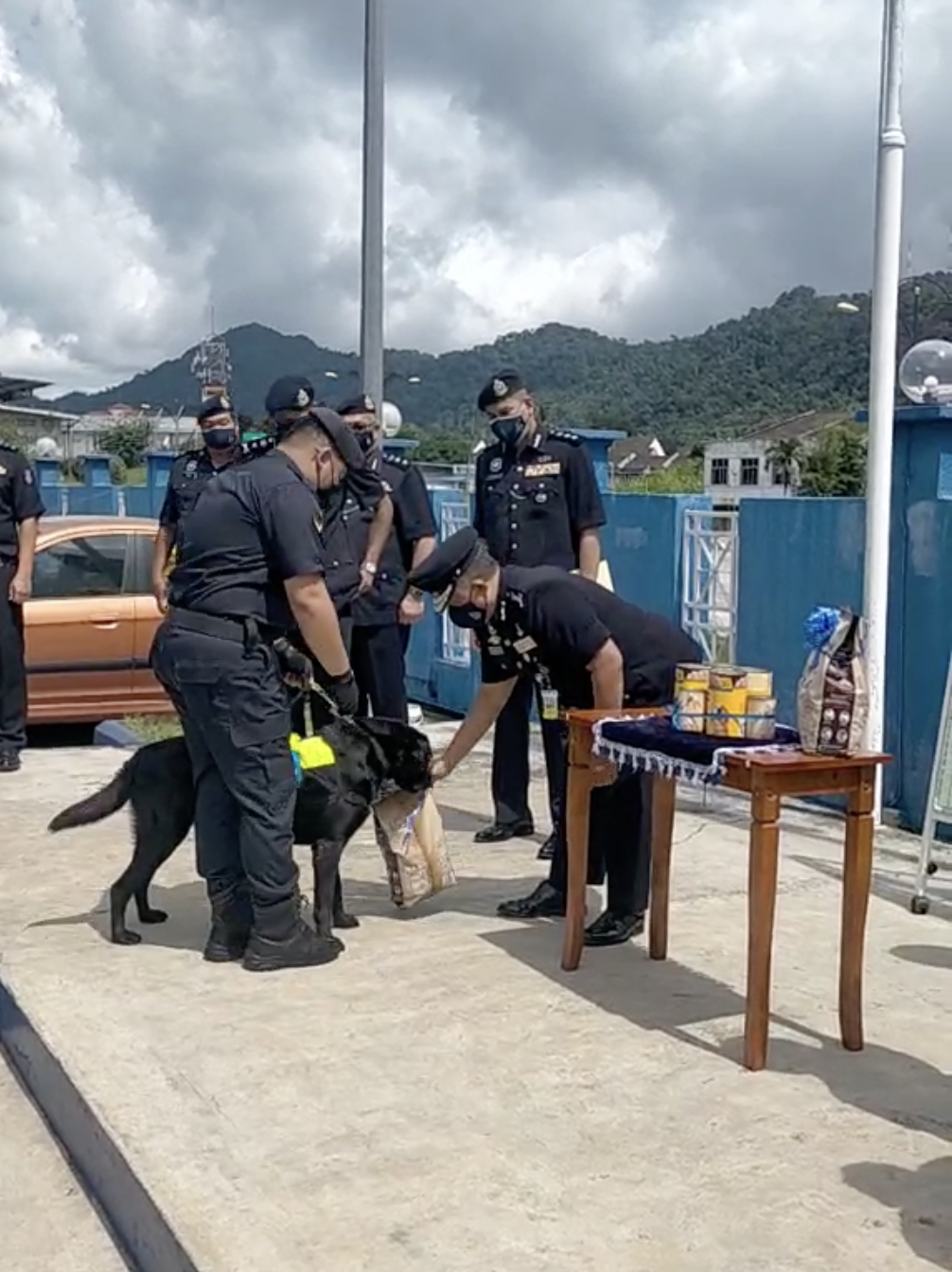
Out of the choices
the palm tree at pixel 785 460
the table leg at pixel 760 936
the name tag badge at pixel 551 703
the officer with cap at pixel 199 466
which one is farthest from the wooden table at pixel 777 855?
the palm tree at pixel 785 460

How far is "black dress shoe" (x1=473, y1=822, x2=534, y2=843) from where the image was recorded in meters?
6.92

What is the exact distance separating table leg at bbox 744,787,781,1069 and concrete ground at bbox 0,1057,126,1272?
165 cm

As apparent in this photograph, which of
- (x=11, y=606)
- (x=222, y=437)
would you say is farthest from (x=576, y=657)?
(x=11, y=606)

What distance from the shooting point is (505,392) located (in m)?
6.38

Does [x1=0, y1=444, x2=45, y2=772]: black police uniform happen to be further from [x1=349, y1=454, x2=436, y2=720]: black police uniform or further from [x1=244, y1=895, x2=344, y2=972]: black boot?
[x1=244, y1=895, x2=344, y2=972]: black boot

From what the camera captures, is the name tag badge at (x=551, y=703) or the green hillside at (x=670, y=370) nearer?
the name tag badge at (x=551, y=703)

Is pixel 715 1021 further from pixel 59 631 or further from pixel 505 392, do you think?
pixel 59 631

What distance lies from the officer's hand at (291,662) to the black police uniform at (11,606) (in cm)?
406

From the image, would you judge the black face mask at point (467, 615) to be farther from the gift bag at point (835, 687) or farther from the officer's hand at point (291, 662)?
the gift bag at point (835, 687)

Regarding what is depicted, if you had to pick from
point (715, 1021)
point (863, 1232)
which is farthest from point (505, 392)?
point (863, 1232)

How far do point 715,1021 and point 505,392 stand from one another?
9.13 ft

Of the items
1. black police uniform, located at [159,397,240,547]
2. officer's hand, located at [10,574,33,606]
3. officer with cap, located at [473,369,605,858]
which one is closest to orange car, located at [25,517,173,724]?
officer's hand, located at [10,574,33,606]

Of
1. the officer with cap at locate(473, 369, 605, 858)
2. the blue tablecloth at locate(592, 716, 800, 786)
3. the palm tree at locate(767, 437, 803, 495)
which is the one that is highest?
the palm tree at locate(767, 437, 803, 495)

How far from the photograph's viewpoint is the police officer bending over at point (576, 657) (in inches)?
191
